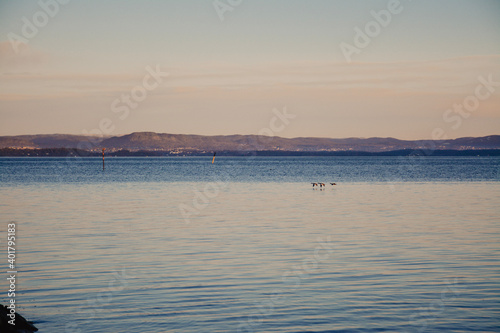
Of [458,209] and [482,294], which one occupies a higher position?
[458,209]

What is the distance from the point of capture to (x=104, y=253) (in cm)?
2142

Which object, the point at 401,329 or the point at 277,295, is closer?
the point at 401,329

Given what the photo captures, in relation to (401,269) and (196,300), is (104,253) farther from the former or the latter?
(401,269)

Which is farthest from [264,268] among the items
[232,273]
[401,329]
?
[401,329]

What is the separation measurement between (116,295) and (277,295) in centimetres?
437

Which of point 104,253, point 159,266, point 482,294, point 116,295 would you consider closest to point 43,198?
point 104,253

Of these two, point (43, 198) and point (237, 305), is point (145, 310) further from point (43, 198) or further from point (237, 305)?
point (43, 198)

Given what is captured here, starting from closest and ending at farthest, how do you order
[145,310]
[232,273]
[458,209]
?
[145,310]
[232,273]
[458,209]

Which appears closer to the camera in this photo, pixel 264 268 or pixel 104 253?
pixel 264 268

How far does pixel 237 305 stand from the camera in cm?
1415

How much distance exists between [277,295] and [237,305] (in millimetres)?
1465

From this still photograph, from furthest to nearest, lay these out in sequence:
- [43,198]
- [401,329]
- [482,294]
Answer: [43,198] < [482,294] < [401,329]

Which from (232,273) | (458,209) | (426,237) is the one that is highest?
(458,209)

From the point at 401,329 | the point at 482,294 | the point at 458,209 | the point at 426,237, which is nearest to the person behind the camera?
the point at 401,329
